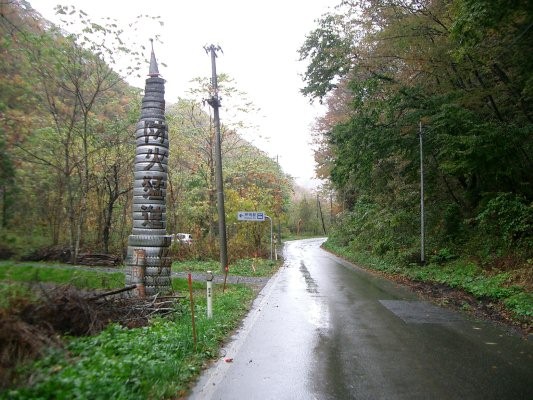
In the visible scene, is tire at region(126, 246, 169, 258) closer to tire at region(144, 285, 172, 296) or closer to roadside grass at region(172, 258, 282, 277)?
tire at region(144, 285, 172, 296)

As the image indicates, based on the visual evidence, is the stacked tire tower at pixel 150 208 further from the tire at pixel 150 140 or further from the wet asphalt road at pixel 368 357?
the wet asphalt road at pixel 368 357

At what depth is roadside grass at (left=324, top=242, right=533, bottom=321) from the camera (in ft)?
30.9

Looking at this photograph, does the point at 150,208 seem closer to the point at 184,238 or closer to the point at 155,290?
the point at 155,290

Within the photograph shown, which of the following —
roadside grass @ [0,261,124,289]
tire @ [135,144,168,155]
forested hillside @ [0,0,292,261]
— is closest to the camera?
tire @ [135,144,168,155]

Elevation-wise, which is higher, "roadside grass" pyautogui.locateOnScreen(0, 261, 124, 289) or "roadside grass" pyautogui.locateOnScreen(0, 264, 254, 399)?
"roadside grass" pyautogui.locateOnScreen(0, 261, 124, 289)

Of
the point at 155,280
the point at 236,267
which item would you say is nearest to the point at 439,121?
the point at 155,280

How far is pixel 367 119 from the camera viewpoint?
1891 centimetres

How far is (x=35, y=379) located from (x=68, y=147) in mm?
19348

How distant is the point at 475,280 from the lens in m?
12.7

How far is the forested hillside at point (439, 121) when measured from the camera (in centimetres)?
1294

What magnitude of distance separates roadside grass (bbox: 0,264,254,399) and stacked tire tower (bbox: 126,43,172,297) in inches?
75.7

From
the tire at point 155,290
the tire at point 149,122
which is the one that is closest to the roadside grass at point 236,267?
the tire at point 155,290

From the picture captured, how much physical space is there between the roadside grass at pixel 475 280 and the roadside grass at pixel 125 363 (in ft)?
21.1

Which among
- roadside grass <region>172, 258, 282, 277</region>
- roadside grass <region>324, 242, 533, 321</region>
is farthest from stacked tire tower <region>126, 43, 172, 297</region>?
roadside grass <region>172, 258, 282, 277</region>
